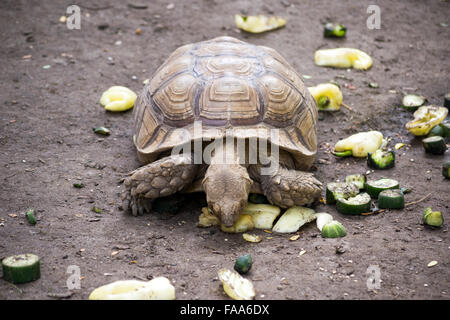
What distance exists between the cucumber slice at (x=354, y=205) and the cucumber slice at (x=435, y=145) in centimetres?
124

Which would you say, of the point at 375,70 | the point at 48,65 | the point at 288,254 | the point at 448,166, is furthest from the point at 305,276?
the point at 48,65

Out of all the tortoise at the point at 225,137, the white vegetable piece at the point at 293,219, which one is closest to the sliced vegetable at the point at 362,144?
the tortoise at the point at 225,137

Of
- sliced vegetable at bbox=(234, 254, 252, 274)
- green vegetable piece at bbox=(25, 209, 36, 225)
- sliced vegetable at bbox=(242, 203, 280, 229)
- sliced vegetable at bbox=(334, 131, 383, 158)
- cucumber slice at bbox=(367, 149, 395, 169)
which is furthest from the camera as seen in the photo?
sliced vegetable at bbox=(334, 131, 383, 158)

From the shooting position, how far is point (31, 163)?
568 centimetres

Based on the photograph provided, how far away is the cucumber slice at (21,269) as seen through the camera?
3.89 m

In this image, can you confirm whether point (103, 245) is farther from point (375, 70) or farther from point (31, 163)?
point (375, 70)

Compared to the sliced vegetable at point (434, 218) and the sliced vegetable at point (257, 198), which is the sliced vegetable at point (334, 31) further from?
the sliced vegetable at point (434, 218)

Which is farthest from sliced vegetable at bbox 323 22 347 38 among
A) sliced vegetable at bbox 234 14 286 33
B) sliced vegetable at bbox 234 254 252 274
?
sliced vegetable at bbox 234 254 252 274

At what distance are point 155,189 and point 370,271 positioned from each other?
78.8 inches

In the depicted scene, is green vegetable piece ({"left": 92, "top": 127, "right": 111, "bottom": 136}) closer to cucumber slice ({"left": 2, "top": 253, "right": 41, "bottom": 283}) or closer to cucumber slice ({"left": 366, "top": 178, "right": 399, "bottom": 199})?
cucumber slice ({"left": 2, "top": 253, "right": 41, "bottom": 283})

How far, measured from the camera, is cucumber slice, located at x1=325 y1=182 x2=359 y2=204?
5.13 metres

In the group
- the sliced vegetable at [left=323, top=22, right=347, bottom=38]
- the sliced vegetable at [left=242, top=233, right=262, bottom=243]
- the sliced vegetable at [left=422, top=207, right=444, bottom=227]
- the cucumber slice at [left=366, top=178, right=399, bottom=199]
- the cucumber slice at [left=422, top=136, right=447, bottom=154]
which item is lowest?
the sliced vegetable at [left=242, top=233, right=262, bottom=243]

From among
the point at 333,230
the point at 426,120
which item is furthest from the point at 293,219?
the point at 426,120
